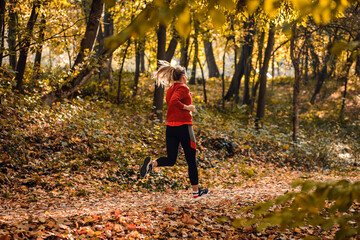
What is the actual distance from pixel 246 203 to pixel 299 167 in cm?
686

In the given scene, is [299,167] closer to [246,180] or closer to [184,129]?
[246,180]

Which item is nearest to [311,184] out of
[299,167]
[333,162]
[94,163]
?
[94,163]

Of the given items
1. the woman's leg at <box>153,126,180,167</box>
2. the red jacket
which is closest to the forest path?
the woman's leg at <box>153,126,180,167</box>

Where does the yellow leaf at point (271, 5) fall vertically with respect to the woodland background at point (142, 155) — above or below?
above

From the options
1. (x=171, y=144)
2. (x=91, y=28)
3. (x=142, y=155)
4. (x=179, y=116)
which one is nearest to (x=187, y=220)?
(x=171, y=144)

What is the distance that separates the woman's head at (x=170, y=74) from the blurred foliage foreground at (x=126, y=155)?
261 cm

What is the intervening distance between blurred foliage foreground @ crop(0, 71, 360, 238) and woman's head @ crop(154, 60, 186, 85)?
2.61 m

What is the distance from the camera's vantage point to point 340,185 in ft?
5.55

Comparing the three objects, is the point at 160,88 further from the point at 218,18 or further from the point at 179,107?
the point at 218,18

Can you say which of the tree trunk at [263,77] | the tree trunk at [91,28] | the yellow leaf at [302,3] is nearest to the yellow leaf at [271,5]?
the yellow leaf at [302,3]

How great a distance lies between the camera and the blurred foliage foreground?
5671 mm

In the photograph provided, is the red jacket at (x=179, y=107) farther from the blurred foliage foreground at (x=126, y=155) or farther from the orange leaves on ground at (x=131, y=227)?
the blurred foliage foreground at (x=126, y=155)

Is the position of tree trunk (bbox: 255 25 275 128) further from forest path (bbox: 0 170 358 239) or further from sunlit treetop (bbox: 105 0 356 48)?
sunlit treetop (bbox: 105 0 356 48)

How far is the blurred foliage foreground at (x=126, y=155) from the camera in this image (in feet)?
18.6
